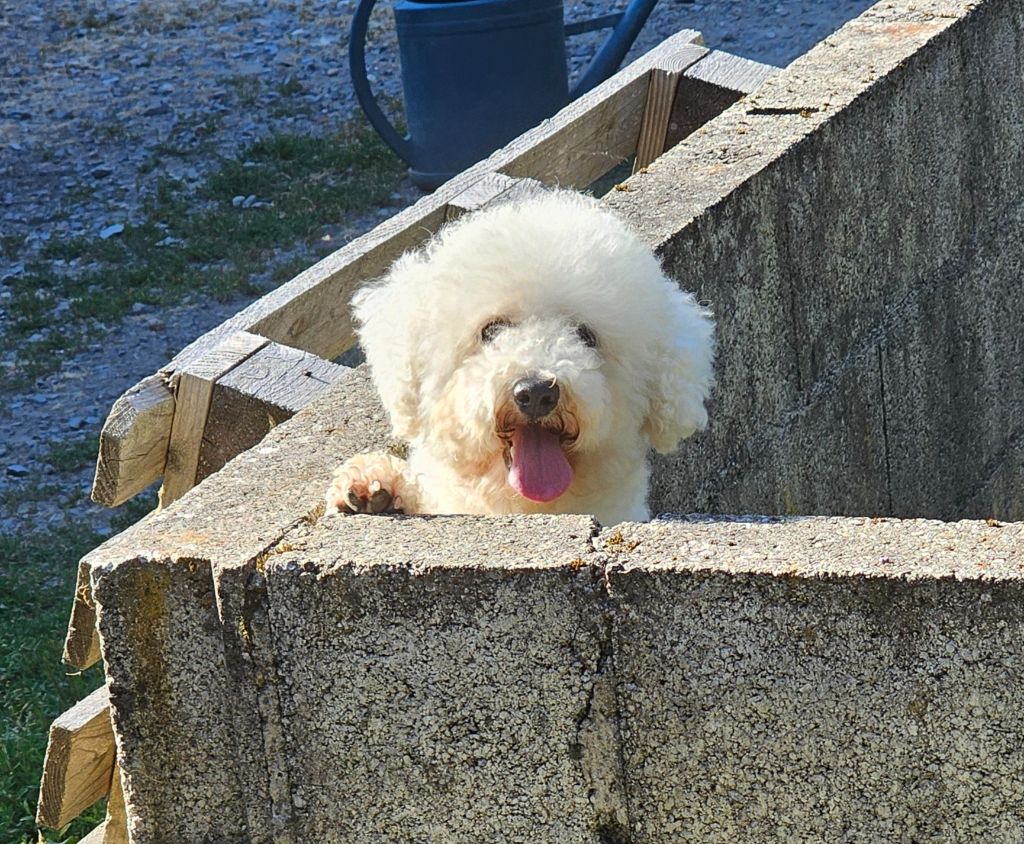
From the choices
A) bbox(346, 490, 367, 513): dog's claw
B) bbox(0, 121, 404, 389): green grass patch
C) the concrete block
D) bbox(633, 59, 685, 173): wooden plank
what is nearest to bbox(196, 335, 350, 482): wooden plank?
bbox(346, 490, 367, 513): dog's claw

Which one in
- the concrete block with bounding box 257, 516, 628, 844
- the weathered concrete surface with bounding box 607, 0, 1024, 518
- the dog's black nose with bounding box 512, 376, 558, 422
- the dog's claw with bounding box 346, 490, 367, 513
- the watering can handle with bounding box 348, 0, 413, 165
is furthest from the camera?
the watering can handle with bounding box 348, 0, 413, 165

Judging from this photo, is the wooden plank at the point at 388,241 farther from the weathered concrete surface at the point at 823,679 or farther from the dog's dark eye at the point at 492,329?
the weathered concrete surface at the point at 823,679

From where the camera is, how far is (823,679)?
86.9 inches

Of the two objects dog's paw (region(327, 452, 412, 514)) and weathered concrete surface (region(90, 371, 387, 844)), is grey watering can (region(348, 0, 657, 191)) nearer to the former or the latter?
dog's paw (region(327, 452, 412, 514))

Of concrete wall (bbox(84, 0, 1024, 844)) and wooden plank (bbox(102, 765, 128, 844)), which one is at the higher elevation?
concrete wall (bbox(84, 0, 1024, 844))

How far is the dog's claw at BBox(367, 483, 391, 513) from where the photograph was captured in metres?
2.75

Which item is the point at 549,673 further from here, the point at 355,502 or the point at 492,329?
the point at 492,329

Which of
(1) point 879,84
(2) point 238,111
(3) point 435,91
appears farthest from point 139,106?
(1) point 879,84

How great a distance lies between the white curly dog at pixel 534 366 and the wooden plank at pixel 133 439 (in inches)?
22.6

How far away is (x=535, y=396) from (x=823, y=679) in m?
0.87

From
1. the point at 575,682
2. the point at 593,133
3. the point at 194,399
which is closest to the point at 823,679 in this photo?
the point at 575,682

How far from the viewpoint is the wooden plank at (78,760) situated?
3.37 metres

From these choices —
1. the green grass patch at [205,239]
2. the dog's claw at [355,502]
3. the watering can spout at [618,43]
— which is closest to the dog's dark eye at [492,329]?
the dog's claw at [355,502]

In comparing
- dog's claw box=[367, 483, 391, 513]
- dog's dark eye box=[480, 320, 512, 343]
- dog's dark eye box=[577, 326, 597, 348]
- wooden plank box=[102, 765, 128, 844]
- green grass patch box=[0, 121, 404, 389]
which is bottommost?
green grass patch box=[0, 121, 404, 389]
